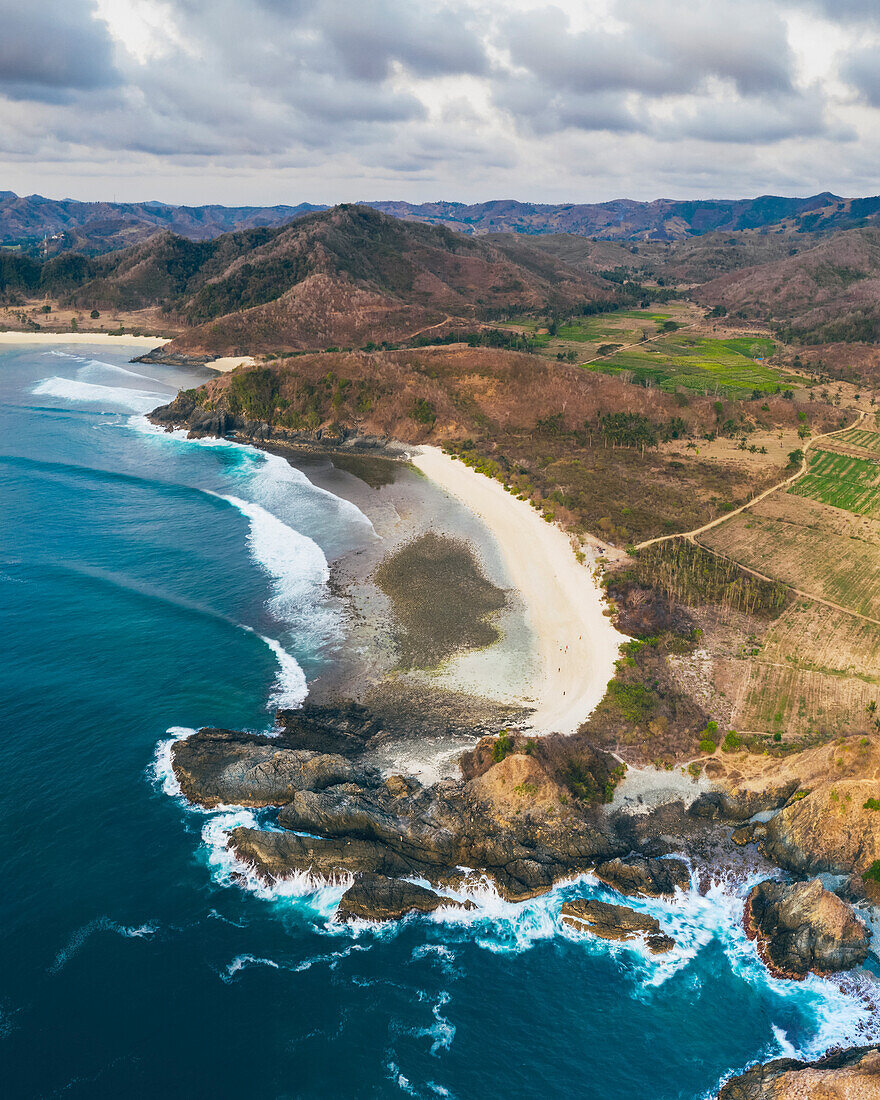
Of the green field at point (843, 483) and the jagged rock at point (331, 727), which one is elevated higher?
the green field at point (843, 483)

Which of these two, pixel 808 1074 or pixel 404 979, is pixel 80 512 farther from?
pixel 808 1074

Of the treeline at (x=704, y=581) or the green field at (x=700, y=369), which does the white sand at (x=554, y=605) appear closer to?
the treeline at (x=704, y=581)

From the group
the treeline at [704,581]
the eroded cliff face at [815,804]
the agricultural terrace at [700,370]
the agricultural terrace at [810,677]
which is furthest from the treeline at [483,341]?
the eroded cliff face at [815,804]

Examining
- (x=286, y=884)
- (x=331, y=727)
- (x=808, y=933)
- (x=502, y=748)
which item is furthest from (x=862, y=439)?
(x=286, y=884)

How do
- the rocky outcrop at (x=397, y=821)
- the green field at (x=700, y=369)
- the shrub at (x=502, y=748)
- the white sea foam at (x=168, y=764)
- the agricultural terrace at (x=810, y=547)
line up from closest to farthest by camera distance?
1. the rocky outcrop at (x=397, y=821)
2. the white sea foam at (x=168, y=764)
3. the shrub at (x=502, y=748)
4. the agricultural terrace at (x=810, y=547)
5. the green field at (x=700, y=369)

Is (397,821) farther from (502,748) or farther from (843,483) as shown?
(843,483)

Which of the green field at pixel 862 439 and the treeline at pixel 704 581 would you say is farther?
the green field at pixel 862 439
